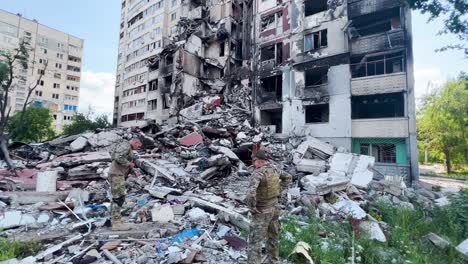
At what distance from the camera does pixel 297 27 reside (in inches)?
642

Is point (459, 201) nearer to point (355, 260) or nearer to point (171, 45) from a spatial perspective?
point (355, 260)

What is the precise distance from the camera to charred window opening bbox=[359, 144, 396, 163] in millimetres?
12617

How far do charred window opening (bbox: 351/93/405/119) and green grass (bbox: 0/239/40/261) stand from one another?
15.0 metres

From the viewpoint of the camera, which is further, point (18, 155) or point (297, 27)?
point (297, 27)

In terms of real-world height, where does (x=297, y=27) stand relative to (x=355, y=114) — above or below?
above

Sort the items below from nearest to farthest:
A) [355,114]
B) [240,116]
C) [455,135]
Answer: [355,114], [240,116], [455,135]

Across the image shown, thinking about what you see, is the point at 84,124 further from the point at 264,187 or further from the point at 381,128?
the point at 264,187

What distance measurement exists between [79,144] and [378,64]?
52.0 ft

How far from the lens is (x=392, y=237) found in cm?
439

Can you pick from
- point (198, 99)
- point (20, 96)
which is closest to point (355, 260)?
point (198, 99)

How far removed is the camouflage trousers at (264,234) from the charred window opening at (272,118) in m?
14.2

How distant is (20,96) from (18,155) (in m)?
37.1

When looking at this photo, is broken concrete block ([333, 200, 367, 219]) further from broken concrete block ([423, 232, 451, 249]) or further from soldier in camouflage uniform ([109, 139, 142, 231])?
soldier in camouflage uniform ([109, 139, 142, 231])

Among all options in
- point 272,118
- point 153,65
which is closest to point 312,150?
point 272,118
